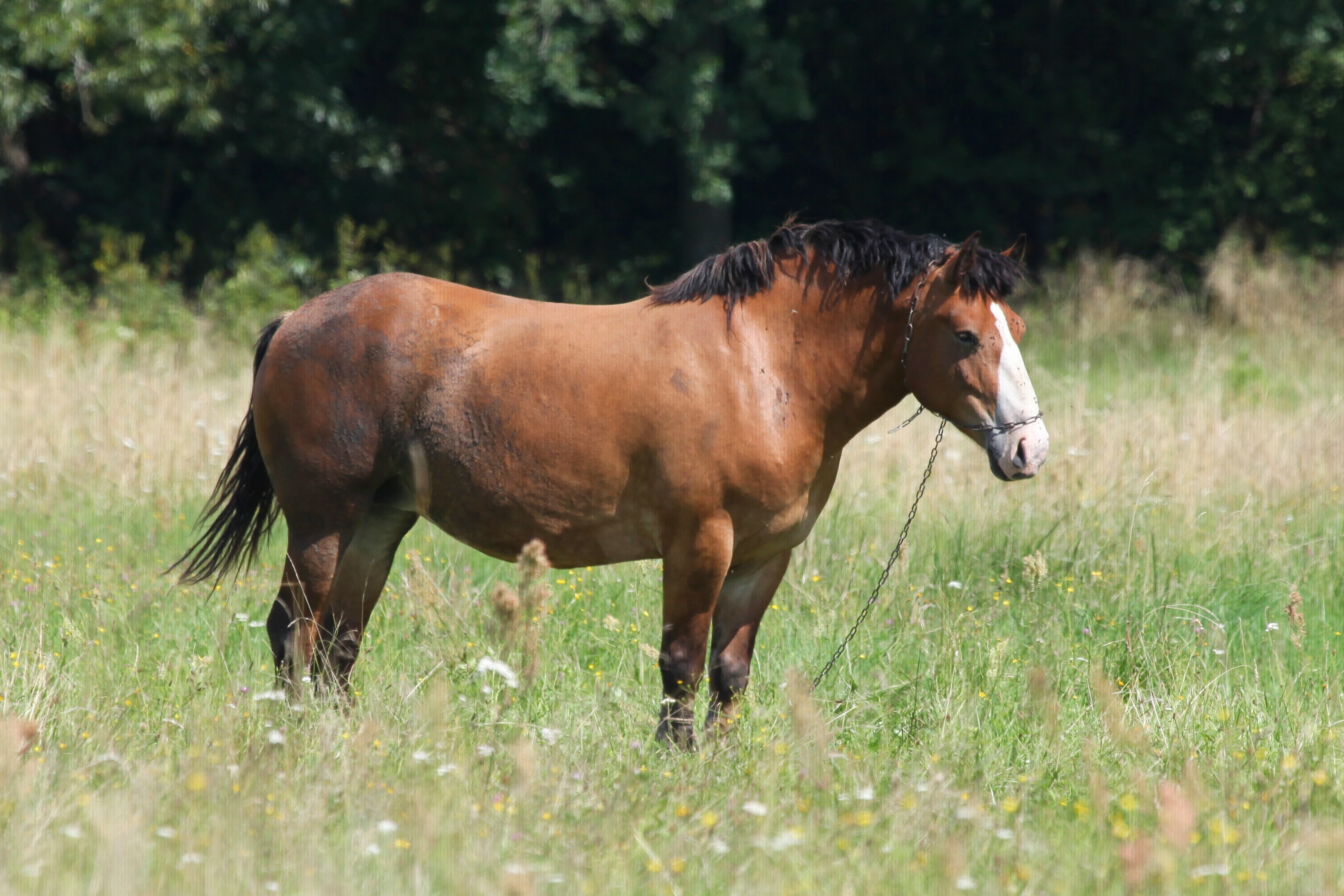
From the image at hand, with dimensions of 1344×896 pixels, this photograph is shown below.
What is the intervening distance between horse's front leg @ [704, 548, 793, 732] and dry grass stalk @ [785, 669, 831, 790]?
2.23ft

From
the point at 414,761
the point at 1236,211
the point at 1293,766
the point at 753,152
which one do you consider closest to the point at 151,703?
the point at 414,761

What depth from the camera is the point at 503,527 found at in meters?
4.25

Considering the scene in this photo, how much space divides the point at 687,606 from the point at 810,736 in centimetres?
73

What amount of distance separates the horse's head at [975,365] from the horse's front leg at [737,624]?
2.58 feet

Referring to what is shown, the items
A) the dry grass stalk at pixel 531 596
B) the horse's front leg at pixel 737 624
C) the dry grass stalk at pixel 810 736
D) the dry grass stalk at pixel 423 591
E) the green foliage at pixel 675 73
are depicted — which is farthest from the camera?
the green foliage at pixel 675 73

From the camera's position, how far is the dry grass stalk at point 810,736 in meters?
3.19

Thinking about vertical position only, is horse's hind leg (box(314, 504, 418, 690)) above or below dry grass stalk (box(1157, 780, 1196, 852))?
below

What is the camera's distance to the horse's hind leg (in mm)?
4582

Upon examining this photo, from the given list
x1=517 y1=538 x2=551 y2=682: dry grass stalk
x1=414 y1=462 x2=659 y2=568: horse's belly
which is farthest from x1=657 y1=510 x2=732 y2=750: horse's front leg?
x1=517 y1=538 x2=551 y2=682: dry grass stalk

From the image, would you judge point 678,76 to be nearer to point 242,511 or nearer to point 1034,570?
point 1034,570

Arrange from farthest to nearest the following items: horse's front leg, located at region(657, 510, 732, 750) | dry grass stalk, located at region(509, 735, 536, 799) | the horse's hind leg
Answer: the horse's hind leg, horse's front leg, located at region(657, 510, 732, 750), dry grass stalk, located at region(509, 735, 536, 799)

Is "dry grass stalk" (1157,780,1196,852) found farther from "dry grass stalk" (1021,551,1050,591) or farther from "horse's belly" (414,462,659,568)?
"dry grass stalk" (1021,551,1050,591)

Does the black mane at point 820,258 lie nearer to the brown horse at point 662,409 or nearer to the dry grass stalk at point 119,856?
the brown horse at point 662,409

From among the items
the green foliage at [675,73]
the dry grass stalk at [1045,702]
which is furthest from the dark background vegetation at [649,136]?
the dry grass stalk at [1045,702]
